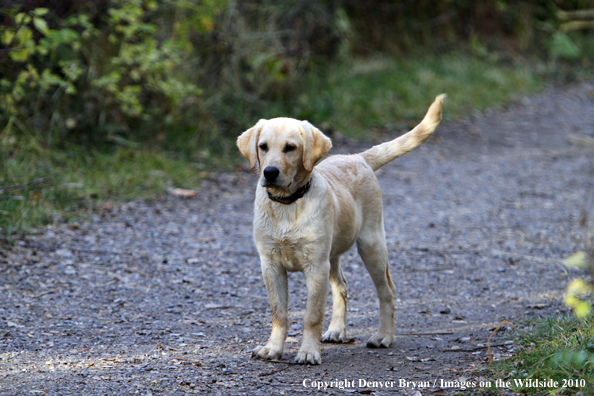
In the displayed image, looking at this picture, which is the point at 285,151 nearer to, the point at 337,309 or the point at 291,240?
the point at 291,240

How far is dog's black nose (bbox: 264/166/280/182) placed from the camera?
11.1ft

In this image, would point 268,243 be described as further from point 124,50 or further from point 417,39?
point 417,39

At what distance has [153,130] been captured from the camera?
27.0 feet

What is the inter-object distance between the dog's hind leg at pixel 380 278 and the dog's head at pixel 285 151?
69 centimetres

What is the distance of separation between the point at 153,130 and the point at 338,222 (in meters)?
5.13

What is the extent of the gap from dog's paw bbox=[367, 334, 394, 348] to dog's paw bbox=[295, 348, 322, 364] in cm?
48

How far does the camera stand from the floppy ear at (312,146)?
3498mm

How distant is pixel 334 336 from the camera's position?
391 cm

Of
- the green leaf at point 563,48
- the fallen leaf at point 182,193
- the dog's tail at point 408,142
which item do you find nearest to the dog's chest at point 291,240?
the dog's tail at point 408,142

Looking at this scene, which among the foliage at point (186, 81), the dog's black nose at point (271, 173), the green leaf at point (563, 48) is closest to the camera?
the dog's black nose at point (271, 173)

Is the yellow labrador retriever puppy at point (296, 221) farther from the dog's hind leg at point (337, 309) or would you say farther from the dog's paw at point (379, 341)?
the dog's hind leg at point (337, 309)

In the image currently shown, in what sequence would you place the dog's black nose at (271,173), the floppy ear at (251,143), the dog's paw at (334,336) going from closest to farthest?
1. the dog's black nose at (271,173)
2. the floppy ear at (251,143)
3. the dog's paw at (334,336)

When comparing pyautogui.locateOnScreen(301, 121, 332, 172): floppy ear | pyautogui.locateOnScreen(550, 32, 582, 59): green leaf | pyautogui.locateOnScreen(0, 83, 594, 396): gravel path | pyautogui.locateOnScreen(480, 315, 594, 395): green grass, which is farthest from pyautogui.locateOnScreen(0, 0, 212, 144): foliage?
pyautogui.locateOnScreen(550, 32, 582, 59): green leaf

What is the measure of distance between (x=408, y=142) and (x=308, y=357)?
1.66 metres
